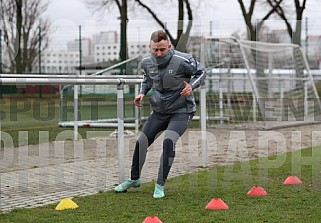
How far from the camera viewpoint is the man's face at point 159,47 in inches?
236

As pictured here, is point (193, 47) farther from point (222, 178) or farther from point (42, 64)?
point (222, 178)

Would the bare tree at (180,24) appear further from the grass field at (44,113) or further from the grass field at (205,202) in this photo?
the grass field at (205,202)

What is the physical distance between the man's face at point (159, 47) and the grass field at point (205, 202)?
4.80 feet

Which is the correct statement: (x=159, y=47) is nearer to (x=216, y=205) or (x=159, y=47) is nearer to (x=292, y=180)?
(x=216, y=205)

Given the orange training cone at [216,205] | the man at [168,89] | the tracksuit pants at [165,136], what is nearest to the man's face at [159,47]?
the man at [168,89]


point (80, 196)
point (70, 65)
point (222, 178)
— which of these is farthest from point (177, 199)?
point (70, 65)

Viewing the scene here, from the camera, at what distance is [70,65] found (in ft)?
94.3

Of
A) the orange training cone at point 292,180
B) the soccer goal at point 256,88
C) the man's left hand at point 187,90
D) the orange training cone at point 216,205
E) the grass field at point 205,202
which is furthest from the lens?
the soccer goal at point 256,88

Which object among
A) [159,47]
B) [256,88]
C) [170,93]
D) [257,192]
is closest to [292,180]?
[257,192]

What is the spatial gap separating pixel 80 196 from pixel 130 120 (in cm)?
950

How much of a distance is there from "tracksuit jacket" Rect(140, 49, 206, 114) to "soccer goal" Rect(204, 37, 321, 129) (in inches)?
347

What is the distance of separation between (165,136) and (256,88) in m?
9.52

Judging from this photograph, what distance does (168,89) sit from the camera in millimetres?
6145

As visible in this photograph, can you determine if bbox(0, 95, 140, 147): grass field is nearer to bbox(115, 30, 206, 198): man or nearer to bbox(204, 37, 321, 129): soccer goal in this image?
bbox(204, 37, 321, 129): soccer goal
